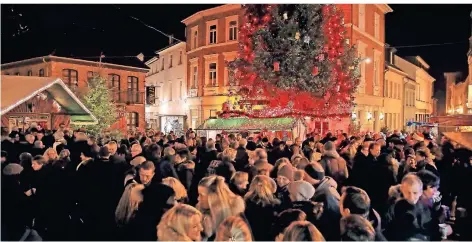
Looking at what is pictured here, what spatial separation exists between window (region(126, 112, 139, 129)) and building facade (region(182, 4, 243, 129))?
4507 millimetres

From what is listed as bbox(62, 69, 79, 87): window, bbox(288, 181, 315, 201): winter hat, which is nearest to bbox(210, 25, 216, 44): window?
bbox(62, 69, 79, 87): window

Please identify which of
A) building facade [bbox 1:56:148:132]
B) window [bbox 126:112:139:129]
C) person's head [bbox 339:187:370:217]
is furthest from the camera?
window [bbox 126:112:139:129]

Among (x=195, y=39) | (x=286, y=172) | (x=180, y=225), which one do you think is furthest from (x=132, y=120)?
(x=180, y=225)

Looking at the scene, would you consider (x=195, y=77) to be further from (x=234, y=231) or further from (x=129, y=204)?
(x=234, y=231)

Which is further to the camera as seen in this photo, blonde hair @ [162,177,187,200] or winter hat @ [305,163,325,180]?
winter hat @ [305,163,325,180]

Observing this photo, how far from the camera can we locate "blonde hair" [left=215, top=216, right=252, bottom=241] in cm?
434

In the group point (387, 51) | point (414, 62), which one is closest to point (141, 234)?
point (387, 51)

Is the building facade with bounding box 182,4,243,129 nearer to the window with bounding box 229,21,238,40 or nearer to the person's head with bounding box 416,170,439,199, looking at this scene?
the window with bounding box 229,21,238,40

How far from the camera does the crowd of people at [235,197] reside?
194 inches

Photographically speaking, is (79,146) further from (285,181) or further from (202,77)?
(202,77)

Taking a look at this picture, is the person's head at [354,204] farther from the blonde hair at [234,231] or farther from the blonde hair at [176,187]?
the blonde hair at [176,187]

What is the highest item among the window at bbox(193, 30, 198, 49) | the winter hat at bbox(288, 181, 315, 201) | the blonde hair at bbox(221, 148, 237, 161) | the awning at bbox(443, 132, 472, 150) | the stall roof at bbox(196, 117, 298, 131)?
the window at bbox(193, 30, 198, 49)

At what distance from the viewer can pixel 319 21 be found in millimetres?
22672

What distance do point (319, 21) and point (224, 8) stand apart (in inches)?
599
